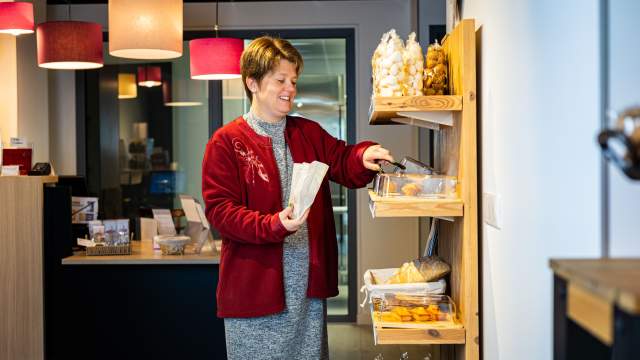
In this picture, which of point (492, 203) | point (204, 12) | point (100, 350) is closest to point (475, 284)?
point (492, 203)

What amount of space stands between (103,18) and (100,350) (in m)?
3.07

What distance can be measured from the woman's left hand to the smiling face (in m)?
0.32

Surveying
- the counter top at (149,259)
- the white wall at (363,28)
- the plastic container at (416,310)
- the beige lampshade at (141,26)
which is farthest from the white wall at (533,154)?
the white wall at (363,28)

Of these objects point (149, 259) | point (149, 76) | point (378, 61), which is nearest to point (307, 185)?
point (378, 61)

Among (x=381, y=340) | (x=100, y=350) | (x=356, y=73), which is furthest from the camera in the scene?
(x=356, y=73)

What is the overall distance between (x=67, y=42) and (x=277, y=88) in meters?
2.04

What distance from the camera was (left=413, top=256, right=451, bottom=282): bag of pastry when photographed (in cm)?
255

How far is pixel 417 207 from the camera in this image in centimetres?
232

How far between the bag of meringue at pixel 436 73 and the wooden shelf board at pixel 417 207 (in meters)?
0.37

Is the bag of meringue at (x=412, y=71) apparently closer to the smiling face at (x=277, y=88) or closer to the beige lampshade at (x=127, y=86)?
the smiling face at (x=277, y=88)

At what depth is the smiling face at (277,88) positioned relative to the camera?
263 centimetres

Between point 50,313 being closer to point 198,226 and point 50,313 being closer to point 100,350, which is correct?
point 100,350

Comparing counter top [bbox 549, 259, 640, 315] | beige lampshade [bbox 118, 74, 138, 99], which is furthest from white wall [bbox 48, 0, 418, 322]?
counter top [bbox 549, 259, 640, 315]

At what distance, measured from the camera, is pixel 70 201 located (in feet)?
15.1
